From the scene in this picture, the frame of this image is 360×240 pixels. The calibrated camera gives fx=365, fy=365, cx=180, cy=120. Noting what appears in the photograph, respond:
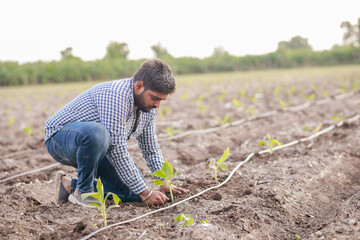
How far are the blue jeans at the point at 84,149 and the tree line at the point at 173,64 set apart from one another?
14.6 metres

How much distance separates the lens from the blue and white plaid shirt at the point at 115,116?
2.53 metres

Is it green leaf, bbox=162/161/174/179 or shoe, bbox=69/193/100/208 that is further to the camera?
shoe, bbox=69/193/100/208

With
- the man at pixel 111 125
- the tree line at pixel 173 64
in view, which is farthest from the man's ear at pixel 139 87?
the tree line at pixel 173 64

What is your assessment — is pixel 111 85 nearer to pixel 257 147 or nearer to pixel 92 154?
pixel 92 154

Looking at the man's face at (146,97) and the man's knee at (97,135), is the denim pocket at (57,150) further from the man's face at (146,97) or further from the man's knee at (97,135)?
the man's face at (146,97)

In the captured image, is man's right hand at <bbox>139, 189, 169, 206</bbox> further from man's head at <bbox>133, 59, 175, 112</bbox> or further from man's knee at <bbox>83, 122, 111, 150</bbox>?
man's head at <bbox>133, 59, 175, 112</bbox>

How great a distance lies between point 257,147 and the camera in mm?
4543

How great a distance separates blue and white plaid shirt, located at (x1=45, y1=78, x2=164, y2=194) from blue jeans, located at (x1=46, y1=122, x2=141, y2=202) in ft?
0.21

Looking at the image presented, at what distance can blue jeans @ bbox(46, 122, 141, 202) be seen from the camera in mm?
2492

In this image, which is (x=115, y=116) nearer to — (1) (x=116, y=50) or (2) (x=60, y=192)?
(2) (x=60, y=192)

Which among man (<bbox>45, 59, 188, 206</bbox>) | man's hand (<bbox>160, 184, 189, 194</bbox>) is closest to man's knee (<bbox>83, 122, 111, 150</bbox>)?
man (<bbox>45, 59, 188, 206</bbox>)

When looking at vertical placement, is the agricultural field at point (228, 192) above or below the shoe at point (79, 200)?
below

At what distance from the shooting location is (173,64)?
3014 centimetres

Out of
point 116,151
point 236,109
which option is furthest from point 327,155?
point 236,109
